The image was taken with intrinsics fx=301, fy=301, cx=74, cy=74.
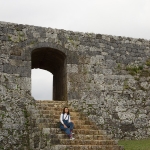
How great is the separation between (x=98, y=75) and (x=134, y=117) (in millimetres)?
1857

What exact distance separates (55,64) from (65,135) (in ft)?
14.5

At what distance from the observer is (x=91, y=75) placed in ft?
33.3

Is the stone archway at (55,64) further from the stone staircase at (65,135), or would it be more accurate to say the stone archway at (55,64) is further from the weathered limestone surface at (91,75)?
the stone staircase at (65,135)

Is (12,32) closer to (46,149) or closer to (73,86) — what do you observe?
(73,86)

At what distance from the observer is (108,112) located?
9.91m

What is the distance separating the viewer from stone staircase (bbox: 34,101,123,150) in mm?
7074

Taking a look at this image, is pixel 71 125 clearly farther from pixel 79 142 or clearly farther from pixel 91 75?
pixel 91 75

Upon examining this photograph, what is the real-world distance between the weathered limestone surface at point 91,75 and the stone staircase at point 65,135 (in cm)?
54

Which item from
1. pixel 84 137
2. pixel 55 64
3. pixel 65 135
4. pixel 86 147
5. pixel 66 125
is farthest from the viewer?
pixel 55 64

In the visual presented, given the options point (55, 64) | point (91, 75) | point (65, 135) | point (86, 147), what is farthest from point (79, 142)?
point (55, 64)

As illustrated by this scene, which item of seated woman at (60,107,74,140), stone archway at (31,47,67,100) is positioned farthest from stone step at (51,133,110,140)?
stone archway at (31,47,67,100)

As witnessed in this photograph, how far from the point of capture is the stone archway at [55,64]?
33.9ft

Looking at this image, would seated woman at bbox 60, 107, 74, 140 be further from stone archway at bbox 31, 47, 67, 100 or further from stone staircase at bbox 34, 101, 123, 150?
stone archway at bbox 31, 47, 67, 100

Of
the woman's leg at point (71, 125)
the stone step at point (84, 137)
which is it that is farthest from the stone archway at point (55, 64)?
the stone step at point (84, 137)
